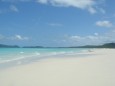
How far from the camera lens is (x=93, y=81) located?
5.88 metres

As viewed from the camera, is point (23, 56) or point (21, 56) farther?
point (23, 56)

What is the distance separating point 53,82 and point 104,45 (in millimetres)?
118142

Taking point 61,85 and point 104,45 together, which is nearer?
point 61,85

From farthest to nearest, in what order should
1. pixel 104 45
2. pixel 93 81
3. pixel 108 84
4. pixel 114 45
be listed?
pixel 104 45, pixel 114 45, pixel 93 81, pixel 108 84

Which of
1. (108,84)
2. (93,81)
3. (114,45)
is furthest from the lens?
(114,45)

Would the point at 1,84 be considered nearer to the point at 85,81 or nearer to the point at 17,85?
the point at 17,85

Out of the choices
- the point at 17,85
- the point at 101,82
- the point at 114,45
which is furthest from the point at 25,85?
the point at 114,45

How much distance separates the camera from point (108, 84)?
546 centimetres

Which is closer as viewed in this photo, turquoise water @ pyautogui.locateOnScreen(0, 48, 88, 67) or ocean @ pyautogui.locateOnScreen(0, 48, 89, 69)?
ocean @ pyautogui.locateOnScreen(0, 48, 89, 69)

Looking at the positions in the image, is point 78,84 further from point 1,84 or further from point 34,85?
point 1,84

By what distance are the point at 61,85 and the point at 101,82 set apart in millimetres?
1120

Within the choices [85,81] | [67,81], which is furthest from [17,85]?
[85,81]

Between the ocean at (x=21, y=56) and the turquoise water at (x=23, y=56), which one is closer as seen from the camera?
the ocean at (x=21, y=56)

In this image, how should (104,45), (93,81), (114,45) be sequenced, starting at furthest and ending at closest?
(104,45) → (114,45) → (93,81)
